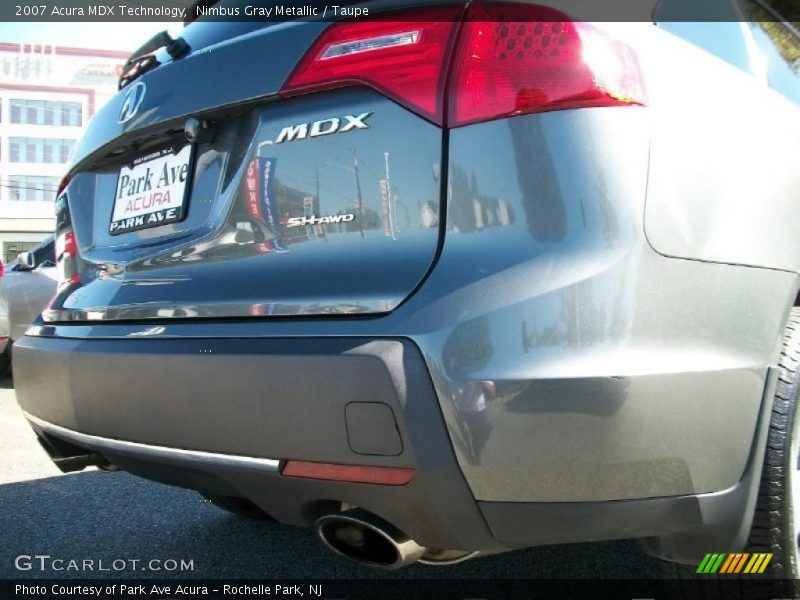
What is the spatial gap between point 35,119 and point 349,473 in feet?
172

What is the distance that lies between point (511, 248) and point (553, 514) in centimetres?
45

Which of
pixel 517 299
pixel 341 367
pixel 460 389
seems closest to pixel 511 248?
pixel 517 299

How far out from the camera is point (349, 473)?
1.33 m

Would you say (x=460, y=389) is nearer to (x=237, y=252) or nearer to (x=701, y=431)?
(x=701, y=431)

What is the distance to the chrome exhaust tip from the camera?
1387 mm

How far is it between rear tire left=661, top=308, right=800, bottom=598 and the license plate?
52.6 inches

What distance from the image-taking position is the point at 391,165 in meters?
1.40

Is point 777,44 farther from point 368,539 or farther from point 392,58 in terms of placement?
point 368,539

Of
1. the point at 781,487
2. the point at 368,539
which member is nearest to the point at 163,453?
the point at 368,539

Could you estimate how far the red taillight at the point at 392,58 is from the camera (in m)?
1.37

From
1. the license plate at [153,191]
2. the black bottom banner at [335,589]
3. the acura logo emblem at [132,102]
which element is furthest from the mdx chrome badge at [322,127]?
the black bottom banner at [335,589]

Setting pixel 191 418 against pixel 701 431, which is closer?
pixel 701 431

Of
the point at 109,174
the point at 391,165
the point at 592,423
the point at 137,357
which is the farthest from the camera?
the point at 109,174

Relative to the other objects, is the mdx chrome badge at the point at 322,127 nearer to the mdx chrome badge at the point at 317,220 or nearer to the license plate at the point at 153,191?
the mdx chrome badge at the point at 317,220
